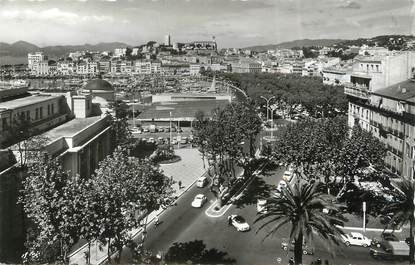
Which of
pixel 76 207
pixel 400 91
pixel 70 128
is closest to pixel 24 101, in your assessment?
pixel 70 128

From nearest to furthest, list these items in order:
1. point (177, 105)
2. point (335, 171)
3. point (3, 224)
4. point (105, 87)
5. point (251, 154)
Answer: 1. point (3, 224)
2. point (335, 171)
3. point (251, 154)
4. point (105, 87)
5. point (177, 105)

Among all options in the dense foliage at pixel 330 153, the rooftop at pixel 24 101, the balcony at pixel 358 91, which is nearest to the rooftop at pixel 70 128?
the rooftop at pixel 24 101

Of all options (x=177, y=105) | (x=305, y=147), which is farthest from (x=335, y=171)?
(x=177, y=105)

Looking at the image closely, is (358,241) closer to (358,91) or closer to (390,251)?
(390,251)

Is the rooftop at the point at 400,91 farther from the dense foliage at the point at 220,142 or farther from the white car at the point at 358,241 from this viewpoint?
the white car at the point at 358,241

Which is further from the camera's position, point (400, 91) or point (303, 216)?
point (400, 91)

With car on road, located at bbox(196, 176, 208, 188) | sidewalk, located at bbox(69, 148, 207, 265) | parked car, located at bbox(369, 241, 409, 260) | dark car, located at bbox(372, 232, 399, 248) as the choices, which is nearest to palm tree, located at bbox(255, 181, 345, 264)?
parked car, located at bbox(369, 241, 409, 260)

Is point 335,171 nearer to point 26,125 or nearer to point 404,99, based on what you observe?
point 404,99
